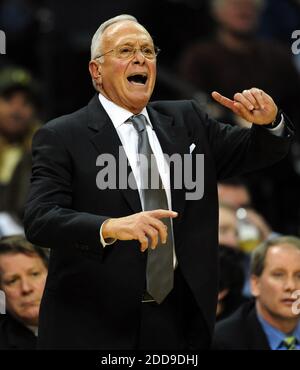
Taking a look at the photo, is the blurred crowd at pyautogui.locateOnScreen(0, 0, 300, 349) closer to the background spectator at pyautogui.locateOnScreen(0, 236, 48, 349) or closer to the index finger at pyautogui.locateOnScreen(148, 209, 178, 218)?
the background spectator at pyautogui.locateOnScreen(0, 236, 48, 349)

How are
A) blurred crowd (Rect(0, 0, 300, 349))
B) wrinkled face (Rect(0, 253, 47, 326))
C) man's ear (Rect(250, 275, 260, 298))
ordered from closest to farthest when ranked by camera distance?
wrinkled face (Rect(0, 253, 47, 326)) < man's ear (Rect(250, 275, 260, 298)) < blurred crowd (Rect(0, 0, 300, 349))

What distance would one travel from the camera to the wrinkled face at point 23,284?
402 centimetres

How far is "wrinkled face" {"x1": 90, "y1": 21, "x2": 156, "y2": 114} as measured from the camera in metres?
3.19

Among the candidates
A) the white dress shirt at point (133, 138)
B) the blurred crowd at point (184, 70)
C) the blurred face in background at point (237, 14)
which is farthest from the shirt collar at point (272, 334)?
the blurred face in background at point (237, 14)

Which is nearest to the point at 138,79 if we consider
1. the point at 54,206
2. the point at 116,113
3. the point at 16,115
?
the point at 116,113

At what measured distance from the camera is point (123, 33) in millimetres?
3195

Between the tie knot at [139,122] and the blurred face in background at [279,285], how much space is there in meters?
1.32

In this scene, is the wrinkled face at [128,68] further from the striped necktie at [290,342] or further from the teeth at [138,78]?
the striped necktie at [290,342]

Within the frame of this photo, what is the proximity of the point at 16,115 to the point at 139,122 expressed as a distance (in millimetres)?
3514

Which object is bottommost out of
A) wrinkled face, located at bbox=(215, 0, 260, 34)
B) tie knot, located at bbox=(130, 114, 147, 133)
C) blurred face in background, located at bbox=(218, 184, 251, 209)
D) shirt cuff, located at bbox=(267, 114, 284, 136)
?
shirt cuff, located at bbox=(267, 114, 284, 136)

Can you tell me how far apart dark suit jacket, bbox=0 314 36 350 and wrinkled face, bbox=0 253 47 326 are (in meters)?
0.03

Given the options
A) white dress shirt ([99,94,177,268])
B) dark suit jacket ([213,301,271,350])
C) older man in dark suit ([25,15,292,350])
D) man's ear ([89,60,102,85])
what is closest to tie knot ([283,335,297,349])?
dark suit jacket ([213,301,271,350])
